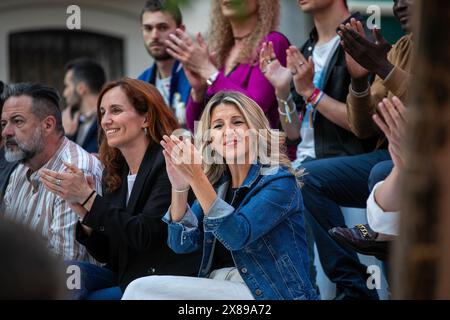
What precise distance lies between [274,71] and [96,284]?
62.7 inches

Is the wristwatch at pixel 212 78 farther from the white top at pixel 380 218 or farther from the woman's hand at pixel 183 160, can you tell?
the white top at pixel 380 218

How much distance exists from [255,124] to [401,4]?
1387mm

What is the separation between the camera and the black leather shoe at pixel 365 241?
466cm

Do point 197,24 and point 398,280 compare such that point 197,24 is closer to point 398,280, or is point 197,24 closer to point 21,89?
point 21,89

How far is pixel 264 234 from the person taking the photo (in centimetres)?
452

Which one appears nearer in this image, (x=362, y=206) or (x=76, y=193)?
(x=76, y=193)

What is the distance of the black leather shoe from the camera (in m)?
4.66

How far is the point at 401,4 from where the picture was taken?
565cm

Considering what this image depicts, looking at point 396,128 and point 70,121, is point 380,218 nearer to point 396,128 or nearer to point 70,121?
point 396,128

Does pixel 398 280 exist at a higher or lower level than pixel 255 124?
lower

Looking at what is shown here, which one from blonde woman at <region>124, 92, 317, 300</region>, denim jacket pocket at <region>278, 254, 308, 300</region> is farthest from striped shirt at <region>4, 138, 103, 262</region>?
denim jacket pocket at <region>278, 254, 308, 300</region>
